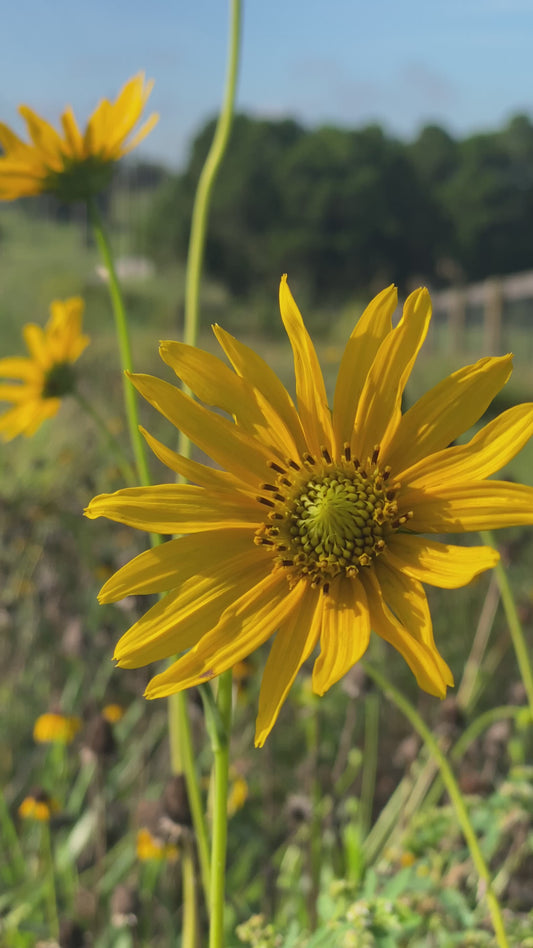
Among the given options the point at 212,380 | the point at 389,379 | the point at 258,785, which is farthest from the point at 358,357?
→ the point at 258,785

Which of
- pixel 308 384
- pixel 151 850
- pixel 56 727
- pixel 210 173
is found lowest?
pixel 151 850

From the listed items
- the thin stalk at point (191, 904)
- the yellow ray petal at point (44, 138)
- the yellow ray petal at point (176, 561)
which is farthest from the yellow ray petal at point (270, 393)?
the yellow ray petal at point (44, 138)

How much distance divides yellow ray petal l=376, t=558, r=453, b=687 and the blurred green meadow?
0.39 m

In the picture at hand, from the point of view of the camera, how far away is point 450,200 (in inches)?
1465

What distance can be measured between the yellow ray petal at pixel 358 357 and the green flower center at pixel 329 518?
32mm

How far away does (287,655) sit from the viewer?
0.75 meters

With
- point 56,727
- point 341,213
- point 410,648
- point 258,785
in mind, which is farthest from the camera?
point 341,213

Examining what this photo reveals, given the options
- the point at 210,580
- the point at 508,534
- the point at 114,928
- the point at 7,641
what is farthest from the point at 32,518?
the point at 210,580

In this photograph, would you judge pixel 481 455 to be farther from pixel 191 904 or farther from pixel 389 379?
pixel 191 904

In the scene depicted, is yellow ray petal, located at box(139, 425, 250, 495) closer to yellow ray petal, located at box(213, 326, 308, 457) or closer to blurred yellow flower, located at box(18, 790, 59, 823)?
yellow ray petal, located at box(213, 326, 308, 457)

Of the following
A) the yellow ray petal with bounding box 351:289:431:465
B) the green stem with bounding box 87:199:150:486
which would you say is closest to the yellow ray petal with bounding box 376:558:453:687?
the yellow ray petal with bounding box 351:289:431:465

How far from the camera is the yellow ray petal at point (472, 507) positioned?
0.70 meters

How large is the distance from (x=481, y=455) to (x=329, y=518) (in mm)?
153

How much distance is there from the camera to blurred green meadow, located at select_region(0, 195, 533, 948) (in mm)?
1319
